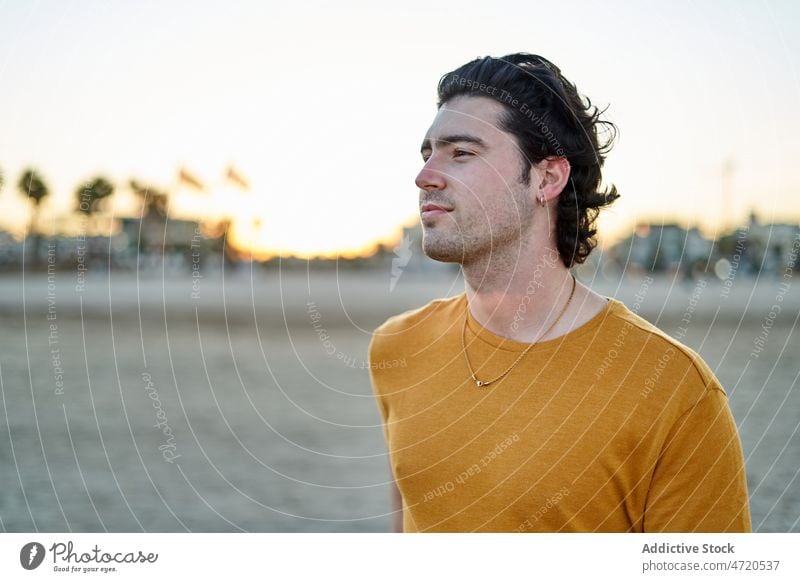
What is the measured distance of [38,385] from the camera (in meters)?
9.67

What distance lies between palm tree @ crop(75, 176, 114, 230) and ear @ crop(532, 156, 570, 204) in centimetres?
255

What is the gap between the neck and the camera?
2355 millimetres

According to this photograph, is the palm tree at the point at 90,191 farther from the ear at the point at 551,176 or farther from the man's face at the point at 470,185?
the ear at the point at 551,176

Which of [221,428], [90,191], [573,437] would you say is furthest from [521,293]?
[221,428]

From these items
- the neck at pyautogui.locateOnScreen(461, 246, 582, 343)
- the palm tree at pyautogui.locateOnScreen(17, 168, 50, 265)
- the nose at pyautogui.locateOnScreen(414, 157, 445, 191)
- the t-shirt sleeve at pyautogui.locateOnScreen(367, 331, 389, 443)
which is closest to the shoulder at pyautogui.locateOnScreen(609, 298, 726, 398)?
the neck at pyautogui.locateOnScreen(461, 246, 582, 343)

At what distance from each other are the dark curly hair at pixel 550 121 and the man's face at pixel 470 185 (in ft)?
0.20

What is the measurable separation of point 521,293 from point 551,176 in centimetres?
44

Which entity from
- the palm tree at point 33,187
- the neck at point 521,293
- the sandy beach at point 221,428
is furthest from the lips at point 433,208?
the sandy beach at point 221,428

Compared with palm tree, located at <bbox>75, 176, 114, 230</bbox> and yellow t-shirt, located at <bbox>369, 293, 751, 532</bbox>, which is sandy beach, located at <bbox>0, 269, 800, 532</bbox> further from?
yellow t-shirt, located at <bbox>369, 293, 751, 532</bbox>

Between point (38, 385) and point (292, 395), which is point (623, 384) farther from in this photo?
point (38, 385)

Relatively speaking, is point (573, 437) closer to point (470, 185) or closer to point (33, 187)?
point (470, 185)

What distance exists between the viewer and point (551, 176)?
258 cm

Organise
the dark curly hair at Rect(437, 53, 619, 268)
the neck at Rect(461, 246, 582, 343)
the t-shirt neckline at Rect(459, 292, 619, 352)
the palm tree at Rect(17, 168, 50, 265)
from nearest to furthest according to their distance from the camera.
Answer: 1. the t-shirt neckline at Rect(459, 292, 619, 352)
2. the neck at Rect(461, 246, 582, 343)
3. the dark curly hair at Rect(437, 53, 619, 268)
4. the palm tree at Rect(17, 168, 50, 265)

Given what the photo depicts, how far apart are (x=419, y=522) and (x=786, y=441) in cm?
537
